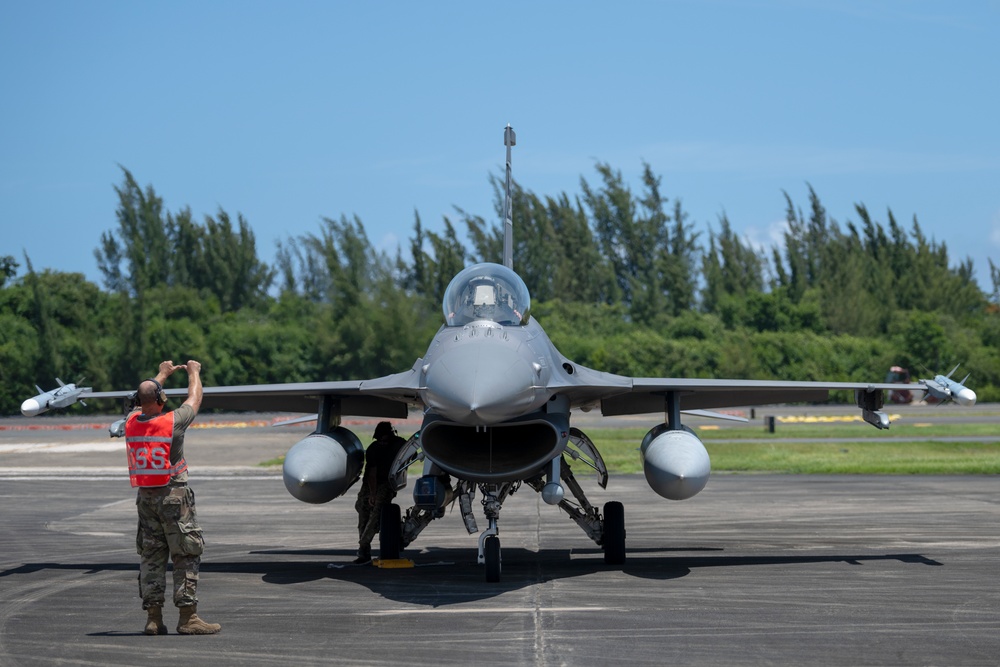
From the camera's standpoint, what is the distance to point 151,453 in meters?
8.77

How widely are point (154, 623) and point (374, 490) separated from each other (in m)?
4.84

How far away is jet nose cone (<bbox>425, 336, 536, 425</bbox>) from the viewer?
9.92 metres

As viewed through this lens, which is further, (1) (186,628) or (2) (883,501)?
(2) (883,501)

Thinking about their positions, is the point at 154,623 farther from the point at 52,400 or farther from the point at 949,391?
the point at 949,391

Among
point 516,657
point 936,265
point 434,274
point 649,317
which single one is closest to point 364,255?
point 434,274

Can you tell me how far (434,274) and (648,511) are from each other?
175 ft

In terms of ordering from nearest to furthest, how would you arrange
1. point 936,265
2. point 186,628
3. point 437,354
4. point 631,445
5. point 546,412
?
point 186,628
point 437,354
point 546,412
point 631,445
point 936,265

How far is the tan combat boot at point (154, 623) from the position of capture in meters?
8.89

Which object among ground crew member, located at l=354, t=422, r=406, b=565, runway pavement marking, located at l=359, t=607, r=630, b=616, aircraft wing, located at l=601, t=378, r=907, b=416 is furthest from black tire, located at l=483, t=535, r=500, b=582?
aircraft wing, located at l=601, t=378, r=907, b=416

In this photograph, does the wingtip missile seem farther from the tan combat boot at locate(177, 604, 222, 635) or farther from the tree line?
the tree line

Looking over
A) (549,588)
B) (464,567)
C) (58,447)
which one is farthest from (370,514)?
(58,447)

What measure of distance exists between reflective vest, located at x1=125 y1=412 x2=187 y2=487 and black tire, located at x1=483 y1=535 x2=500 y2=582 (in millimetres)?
3683

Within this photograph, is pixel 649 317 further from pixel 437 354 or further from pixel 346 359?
pixel 437 354

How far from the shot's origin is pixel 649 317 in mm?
76000
